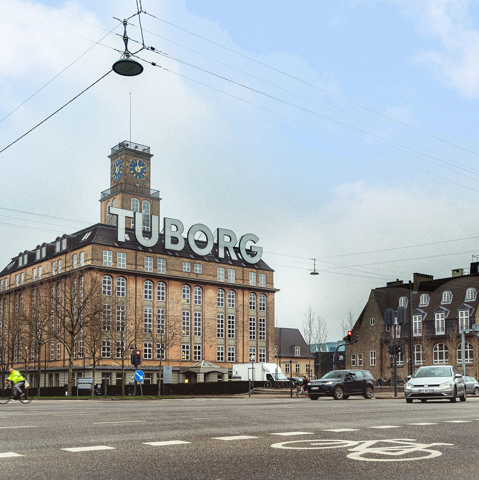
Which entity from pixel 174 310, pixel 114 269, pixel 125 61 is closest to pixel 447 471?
pixel 125 61

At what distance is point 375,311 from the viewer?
83.0 metres

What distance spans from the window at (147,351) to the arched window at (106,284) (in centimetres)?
785

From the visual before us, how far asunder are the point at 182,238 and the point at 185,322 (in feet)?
34.2

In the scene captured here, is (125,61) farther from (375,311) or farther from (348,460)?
(375,311)

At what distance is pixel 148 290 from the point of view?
78250 millimetres

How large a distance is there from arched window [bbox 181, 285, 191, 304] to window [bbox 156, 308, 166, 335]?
3.55 meters

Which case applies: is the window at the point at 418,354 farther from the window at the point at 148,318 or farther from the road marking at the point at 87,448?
the road marking at the point at 87,448


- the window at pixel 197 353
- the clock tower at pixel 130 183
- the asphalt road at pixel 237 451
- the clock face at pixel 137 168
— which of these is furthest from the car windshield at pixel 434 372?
the clock face at pixel 137 168

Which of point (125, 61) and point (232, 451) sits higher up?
point (125, 61)

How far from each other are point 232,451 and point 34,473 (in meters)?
2.55

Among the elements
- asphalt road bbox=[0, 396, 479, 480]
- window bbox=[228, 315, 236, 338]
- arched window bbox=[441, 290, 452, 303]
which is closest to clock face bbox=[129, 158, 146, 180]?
window bbox=[228, 315, 236, 338]

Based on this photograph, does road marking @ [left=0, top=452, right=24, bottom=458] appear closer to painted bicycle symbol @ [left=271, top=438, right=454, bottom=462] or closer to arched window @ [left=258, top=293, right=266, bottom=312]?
painted bicycle symbol @ [left=271, top=438, right=454, bottom=462]

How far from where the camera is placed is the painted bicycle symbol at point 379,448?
751 cm

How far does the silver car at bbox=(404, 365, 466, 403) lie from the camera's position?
25297 millimetres
